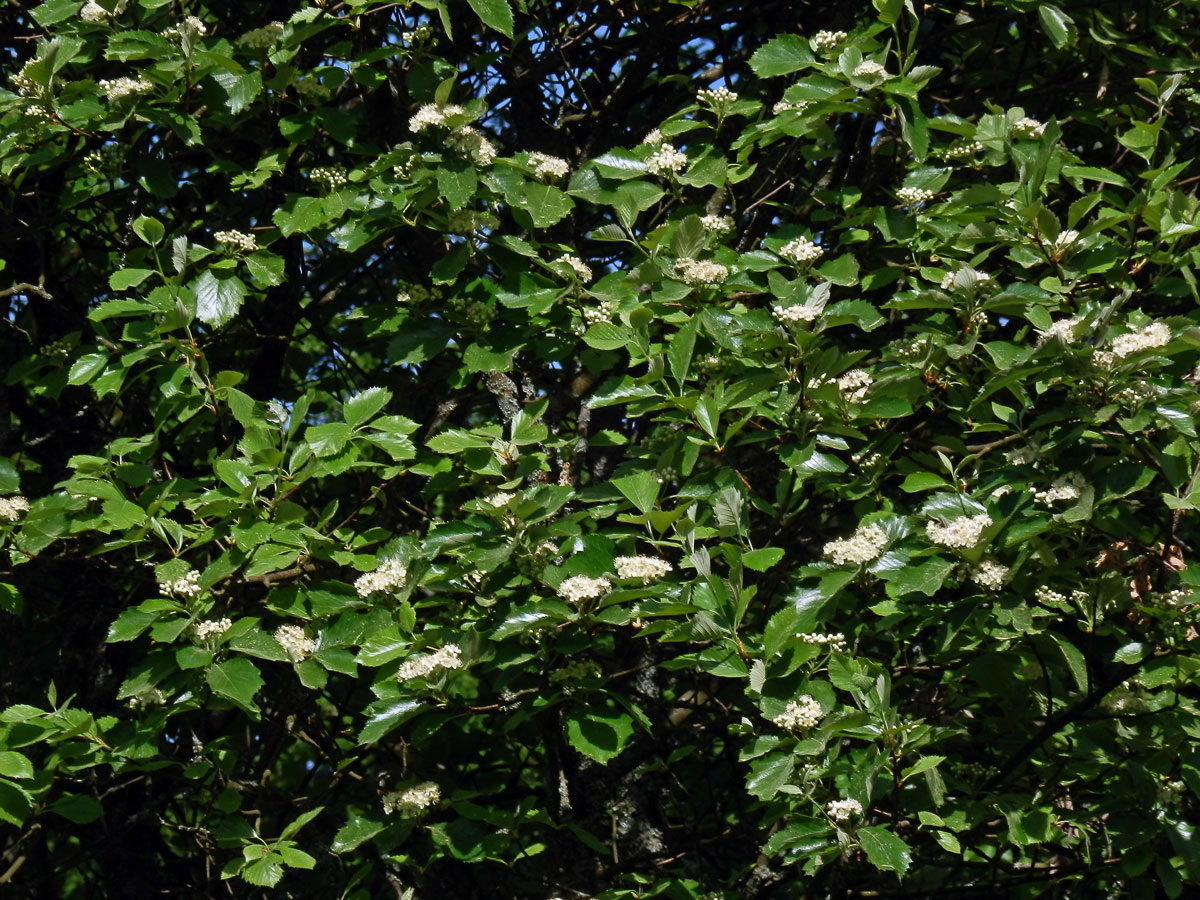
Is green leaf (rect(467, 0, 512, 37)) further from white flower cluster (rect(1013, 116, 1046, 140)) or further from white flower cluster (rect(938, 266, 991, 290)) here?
white flower cluster (rect(1013, 116, 1046, 140))

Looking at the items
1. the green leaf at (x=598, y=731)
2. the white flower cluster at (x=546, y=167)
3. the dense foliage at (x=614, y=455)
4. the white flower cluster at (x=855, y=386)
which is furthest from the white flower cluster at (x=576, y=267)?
the green leaf at (x=598, y=731)

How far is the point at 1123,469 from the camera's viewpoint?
270 cm

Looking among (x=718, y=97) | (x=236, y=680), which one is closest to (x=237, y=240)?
(x=236, y=680)

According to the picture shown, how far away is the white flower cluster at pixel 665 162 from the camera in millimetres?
3350

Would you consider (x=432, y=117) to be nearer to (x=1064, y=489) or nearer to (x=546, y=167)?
(x=546, y=167)

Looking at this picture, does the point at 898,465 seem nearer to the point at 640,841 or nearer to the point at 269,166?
the point at 640,841

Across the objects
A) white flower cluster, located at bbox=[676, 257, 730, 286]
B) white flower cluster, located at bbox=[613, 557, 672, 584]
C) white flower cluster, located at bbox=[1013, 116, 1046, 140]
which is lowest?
white flower cluster, located at bbox=[613, 557, 672, 584]

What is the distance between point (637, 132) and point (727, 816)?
2392 mm

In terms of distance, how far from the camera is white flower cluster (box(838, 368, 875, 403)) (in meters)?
2.87

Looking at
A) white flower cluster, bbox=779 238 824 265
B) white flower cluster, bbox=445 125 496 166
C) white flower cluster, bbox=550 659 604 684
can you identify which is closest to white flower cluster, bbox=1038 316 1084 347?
white flower cluster, bbox=779 238 824 265

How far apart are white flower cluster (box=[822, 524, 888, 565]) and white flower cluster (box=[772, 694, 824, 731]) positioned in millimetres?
319

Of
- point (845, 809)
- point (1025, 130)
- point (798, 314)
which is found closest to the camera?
point (845, 809)

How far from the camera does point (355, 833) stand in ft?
9.82

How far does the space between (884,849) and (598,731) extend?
2.20ft
